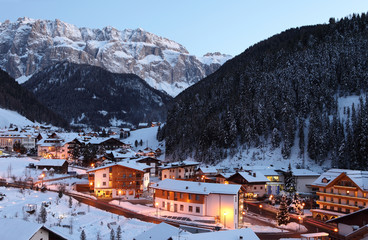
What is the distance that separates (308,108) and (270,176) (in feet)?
154

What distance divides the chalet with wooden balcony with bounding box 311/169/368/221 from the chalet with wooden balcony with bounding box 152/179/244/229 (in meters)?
17.3

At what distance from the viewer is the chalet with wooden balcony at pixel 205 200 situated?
172ft

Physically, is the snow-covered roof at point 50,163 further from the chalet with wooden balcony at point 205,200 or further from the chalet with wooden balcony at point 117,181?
the chalet with wooden balcony at point 205,200

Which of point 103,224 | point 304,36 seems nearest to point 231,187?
point 103,224

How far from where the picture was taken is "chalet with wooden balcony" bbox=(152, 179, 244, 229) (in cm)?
5241

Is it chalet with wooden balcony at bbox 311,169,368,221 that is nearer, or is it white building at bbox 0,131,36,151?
chalet with wooden balcony at bbox 311,169,368,221

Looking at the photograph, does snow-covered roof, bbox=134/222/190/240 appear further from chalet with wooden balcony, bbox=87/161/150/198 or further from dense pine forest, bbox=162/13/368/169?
dense pine forest, bbox=162/13/368/169

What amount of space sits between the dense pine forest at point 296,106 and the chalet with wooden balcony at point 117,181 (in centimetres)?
5672

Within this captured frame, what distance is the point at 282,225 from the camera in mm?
52656

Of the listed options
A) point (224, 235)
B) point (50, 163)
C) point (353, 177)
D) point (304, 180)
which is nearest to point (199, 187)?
point (353, 177)

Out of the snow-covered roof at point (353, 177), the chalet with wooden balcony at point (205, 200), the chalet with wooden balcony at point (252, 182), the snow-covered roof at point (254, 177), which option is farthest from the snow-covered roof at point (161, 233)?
the snow-covered roof at point (254, 177)

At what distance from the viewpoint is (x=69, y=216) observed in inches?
1811

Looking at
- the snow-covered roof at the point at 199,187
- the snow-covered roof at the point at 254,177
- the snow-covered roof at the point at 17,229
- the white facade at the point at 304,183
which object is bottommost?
the white facade at the point at 304,183

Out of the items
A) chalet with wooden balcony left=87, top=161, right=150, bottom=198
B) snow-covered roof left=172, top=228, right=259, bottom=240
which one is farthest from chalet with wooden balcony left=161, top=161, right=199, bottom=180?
snow-covered roof left=172, top=228, right=259, bottom=240
